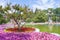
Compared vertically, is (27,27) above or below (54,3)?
below

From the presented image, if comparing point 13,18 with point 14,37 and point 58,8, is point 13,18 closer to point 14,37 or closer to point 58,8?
point 58,8

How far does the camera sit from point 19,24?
4.32 metres

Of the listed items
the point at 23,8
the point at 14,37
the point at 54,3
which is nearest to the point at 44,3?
the point at 54,3

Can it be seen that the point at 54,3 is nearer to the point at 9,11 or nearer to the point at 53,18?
the point at 53,18

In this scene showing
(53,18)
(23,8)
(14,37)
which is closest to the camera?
(14,37)

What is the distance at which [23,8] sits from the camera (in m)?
4.11

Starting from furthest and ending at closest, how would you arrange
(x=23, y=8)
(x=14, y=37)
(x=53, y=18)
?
(x=53, y=18), (x=23, y=8), (x=14, y=37)

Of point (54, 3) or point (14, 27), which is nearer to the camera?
point (54, 3)

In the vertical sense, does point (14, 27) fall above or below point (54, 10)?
below

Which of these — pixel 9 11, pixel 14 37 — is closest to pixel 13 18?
pixel 9 11

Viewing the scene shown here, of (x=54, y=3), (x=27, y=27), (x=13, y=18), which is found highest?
(x=54, y=3)

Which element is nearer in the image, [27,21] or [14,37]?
[14,37]

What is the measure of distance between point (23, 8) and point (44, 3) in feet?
1.70

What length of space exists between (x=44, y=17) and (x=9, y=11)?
86 centimetres
